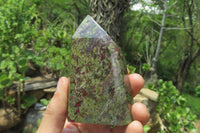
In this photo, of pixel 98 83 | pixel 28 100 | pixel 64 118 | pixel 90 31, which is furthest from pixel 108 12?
pixel 28 100

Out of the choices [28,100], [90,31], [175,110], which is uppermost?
[90,31]

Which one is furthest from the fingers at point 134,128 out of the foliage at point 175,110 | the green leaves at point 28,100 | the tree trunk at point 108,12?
the green leaves at point 28,100

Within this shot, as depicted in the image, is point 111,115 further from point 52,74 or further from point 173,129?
point 52,74

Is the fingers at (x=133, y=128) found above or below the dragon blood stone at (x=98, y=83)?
below

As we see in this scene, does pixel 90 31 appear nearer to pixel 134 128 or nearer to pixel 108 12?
pixel 134 128

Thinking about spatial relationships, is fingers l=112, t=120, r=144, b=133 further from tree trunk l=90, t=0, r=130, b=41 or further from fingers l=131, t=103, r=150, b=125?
tree trunk l=90, t=0, r=130, b=41

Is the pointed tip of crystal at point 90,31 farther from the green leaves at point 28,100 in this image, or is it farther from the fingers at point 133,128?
the green leaves at point 28,100
